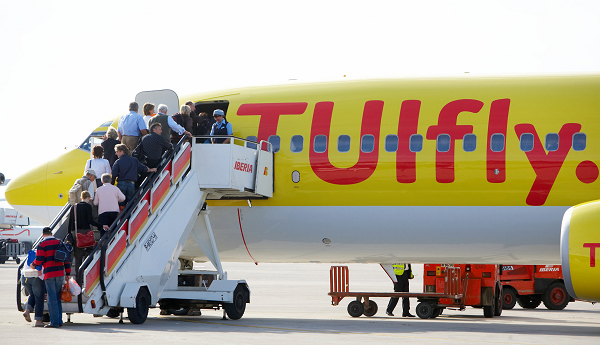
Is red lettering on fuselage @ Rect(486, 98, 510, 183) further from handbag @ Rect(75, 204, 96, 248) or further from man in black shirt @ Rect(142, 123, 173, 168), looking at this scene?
handbag @ Rect(75, 204, 96, 248)

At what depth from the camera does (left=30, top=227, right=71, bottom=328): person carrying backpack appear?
42.2 ft

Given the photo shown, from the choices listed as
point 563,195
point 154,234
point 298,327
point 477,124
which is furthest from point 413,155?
point 154,234

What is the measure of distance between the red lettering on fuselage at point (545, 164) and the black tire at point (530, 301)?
448 inches

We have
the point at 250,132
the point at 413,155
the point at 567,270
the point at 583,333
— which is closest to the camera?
the point at 567,270

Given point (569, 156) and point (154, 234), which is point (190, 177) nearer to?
point (154, 234)

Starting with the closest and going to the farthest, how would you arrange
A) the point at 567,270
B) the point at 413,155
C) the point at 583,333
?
the point at 567,270
the point at 583,333
the point at 413,155

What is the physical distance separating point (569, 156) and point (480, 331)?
4.11 m

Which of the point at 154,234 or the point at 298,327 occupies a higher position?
the point at 154,234

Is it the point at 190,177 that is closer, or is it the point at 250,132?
the point at 190,177

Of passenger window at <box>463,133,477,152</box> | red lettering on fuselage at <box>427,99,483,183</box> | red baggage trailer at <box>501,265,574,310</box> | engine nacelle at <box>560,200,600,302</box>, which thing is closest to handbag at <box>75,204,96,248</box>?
red lettering on fuselage at <box>427,99,483,183</box>

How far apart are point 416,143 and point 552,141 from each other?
112 inches

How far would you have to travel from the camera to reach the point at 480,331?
47.6ft

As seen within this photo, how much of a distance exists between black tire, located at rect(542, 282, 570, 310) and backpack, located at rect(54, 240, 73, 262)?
17210 millimetres

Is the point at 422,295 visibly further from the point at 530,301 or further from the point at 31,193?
the point at 31,193
